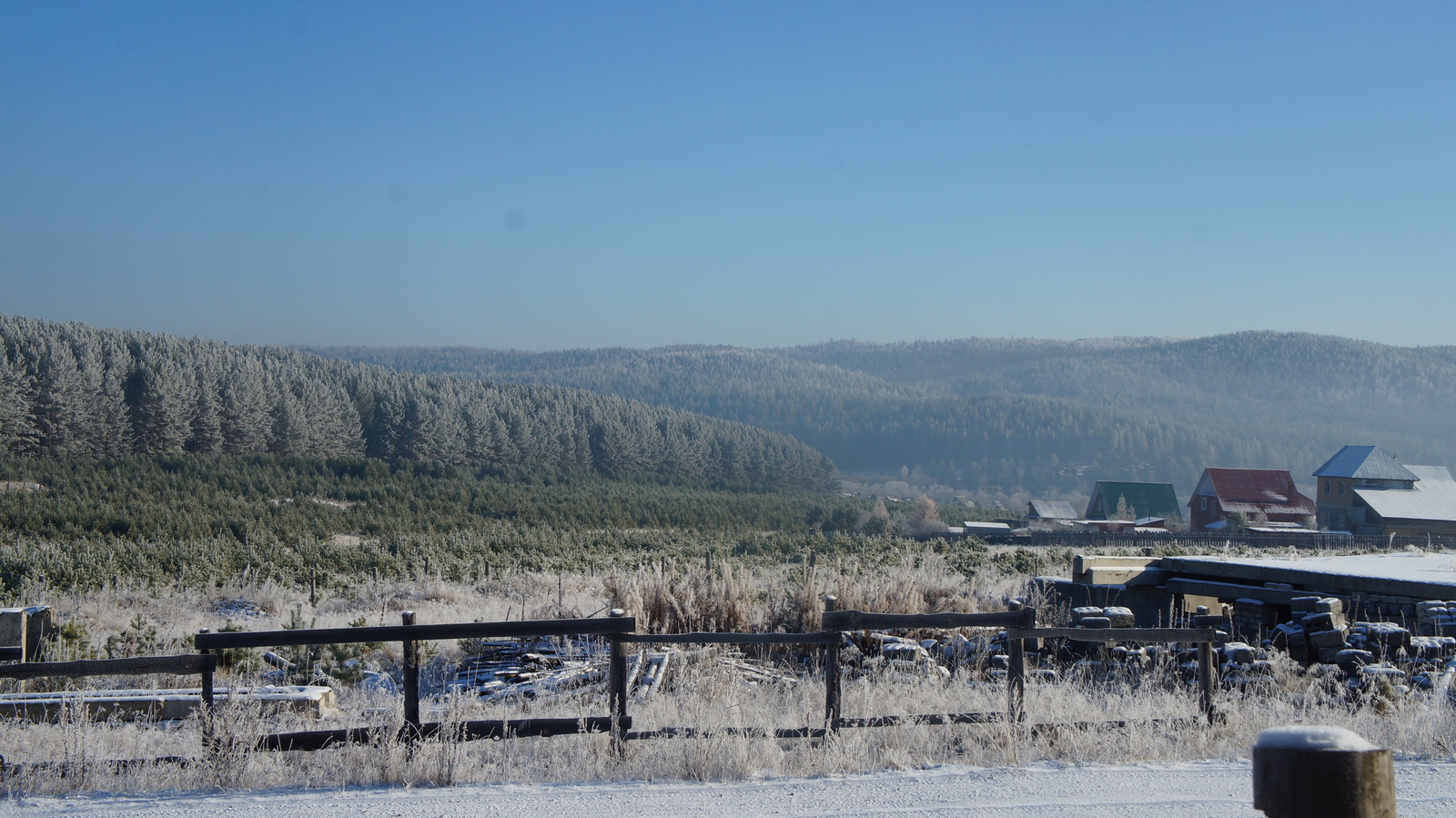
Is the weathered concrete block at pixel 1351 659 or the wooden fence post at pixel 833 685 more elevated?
the wooden fence post at pixel 833 685

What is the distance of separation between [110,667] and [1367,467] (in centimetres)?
5960

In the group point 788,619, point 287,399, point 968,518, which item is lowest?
point 968,518

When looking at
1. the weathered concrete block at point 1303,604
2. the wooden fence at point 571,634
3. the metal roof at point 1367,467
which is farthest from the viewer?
the metal roof at point 1367,467

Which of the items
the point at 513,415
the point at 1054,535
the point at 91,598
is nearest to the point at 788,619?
the point at 91,598

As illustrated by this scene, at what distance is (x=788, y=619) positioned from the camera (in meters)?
13.4

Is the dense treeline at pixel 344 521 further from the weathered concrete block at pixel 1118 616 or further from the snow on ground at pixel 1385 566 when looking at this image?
the weathered concrete block at pixel 1118 616

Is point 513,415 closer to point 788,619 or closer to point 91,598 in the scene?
point 91,598

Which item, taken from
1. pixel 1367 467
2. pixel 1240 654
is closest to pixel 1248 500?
pixel 1367 467

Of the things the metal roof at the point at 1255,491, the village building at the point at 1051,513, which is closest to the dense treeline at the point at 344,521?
the village building at the point at 1051,513

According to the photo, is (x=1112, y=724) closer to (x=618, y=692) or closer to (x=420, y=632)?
(x=618, y=692)

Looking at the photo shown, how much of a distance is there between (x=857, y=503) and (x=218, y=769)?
69.3 m

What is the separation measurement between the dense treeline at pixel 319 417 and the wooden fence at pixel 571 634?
55392 mm

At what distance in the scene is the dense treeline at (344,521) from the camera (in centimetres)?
2539

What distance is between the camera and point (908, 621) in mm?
6715
